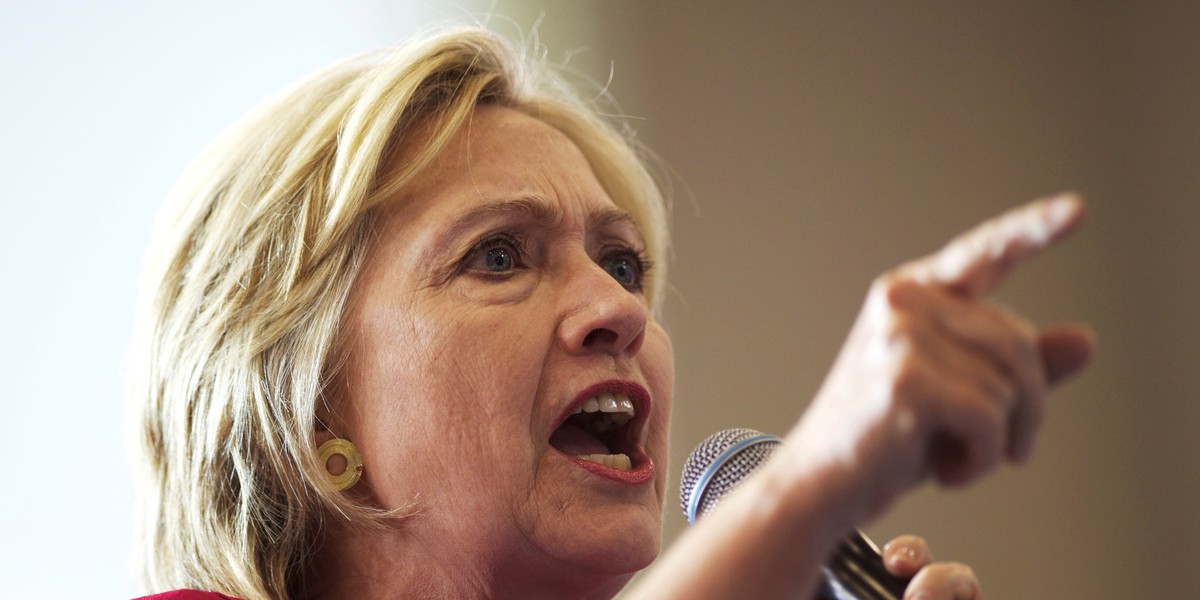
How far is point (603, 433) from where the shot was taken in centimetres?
149

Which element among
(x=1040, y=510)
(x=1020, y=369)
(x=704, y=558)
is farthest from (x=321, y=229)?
(x=1040, y=510)

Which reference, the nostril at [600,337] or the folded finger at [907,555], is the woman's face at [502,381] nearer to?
the nostril at [600,337]

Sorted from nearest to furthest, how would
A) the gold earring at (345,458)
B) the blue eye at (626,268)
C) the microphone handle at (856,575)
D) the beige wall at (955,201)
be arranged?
the microphone handle at (856,575), the gold earring at (345,458), the blue eye at (626,268), the beige wall at (955,201)

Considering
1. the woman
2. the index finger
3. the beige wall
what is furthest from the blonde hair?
the beige wall

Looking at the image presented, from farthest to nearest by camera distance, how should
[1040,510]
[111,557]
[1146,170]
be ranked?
[1146,170]
[1040,510]
[111,557]

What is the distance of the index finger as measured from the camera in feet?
1.90

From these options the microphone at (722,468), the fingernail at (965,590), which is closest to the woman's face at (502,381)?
the microphone at (722,468)

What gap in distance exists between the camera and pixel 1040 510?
333 centimetres

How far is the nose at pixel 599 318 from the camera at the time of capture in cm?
134

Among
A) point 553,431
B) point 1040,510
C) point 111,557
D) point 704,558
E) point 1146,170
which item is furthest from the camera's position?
point 1146,170

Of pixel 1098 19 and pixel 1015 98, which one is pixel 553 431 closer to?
pixel 1015 98

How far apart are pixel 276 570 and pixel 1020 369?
1114 mm

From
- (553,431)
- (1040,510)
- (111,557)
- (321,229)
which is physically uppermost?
(321,229)

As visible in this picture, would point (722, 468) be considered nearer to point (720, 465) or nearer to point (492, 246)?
point (720, 465)
